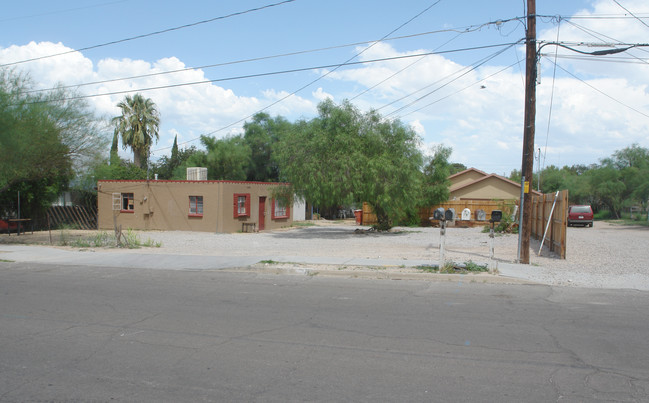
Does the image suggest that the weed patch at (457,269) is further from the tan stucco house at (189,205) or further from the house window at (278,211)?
the house window at (278,211)

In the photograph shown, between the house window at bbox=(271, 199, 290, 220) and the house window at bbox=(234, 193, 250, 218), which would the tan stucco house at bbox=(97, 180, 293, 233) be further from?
the house window at bbox=(271, 199, 290, 220)

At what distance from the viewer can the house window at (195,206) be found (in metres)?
27.6

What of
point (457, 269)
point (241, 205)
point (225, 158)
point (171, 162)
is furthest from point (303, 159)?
point (171, 162)

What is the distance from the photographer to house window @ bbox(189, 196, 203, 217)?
27.6 m

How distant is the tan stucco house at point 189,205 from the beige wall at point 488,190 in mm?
17527

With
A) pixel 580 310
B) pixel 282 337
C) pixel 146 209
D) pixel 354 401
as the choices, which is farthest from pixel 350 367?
pixel 146 209

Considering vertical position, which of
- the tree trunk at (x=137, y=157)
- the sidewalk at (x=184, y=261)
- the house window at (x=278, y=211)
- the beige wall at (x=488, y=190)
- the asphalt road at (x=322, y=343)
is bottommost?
the asphalt road at (x=322, y=343)

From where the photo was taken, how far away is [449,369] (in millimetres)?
5402

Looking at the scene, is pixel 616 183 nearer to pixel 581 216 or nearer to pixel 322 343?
pixel 581 216

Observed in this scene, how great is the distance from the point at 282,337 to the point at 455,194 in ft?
118

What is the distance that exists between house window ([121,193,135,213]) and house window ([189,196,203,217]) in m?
4.05

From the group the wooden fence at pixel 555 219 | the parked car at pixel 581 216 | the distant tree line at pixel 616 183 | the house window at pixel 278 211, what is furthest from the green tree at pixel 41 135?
the distant tree line at pixel 616 183

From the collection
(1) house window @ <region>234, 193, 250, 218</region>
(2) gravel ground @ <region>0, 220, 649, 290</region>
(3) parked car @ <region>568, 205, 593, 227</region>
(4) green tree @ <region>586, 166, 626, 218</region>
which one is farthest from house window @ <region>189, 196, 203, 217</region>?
(4) green tree @ <region>586, 166, 626, 218</region>

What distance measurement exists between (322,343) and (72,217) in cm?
2884
